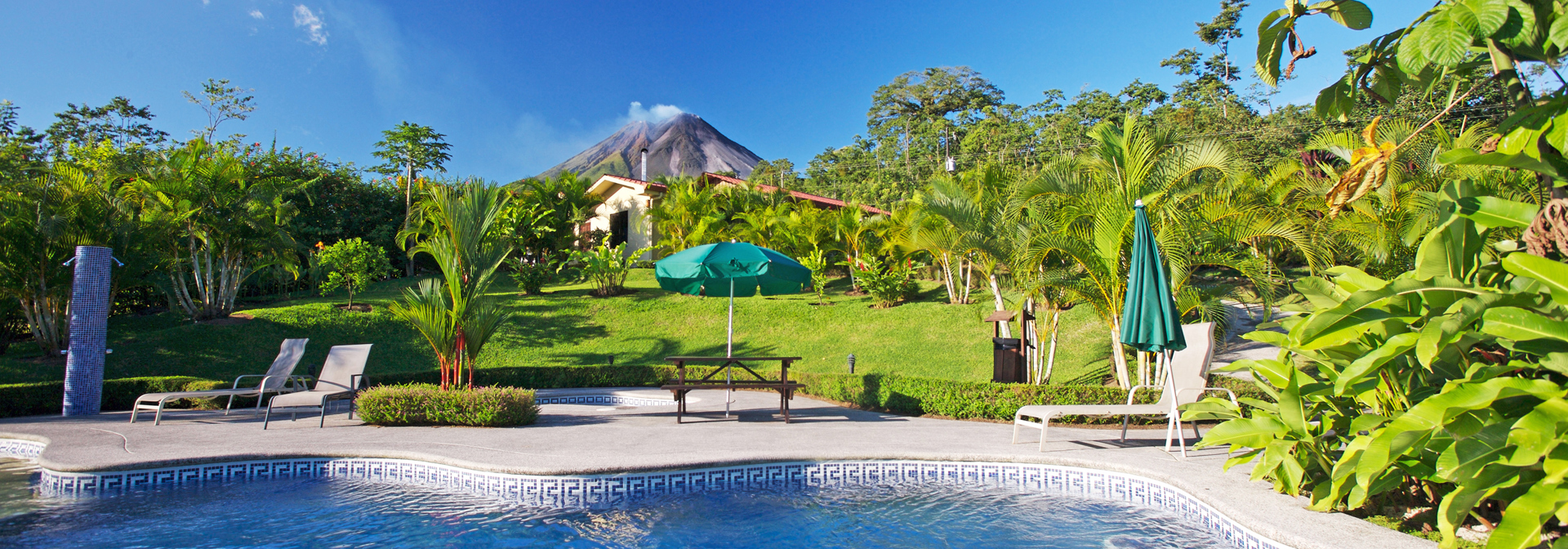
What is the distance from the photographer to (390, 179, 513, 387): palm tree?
291 inches

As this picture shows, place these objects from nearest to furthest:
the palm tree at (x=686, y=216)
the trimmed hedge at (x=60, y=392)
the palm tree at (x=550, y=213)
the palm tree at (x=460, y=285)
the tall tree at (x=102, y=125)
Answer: the palm tree at (x=460, y=285) < the trimmed hedge at (x=60, y=392) < the palm tree at (x=686, y=216) < the palm tree at (x=550, y=213) < the tall tree at (x=102, y=125)

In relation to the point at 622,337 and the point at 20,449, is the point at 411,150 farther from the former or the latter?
the point at 20,449

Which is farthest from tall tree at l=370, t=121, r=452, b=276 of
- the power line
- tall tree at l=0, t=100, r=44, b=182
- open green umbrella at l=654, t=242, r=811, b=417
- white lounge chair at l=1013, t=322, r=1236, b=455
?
white lounge chair at l=1013, t=322, r=1236, b=455

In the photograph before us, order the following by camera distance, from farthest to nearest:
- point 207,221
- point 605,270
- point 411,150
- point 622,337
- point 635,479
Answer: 1. point 411,150
2. point 605,270
3. point 622,337
4. point 207,221
5. point 635,479

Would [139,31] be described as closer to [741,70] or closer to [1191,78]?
[741,70]

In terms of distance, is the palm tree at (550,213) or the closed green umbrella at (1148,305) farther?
the palm tree at (550,213)

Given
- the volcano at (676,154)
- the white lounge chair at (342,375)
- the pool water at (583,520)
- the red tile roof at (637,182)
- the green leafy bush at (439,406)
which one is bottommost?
the pool water at (583,520)

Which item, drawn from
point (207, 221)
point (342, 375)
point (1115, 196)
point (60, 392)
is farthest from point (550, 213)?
point (1115, 196)

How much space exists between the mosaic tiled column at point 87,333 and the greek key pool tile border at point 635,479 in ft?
14.8

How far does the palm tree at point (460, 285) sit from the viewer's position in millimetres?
7379

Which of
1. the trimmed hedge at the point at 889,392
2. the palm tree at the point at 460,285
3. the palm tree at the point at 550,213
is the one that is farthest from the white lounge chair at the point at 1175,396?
the palm tree at the point at 550,213

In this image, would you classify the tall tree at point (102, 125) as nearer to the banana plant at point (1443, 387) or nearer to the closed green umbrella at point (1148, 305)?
the closed green umbrella at point (1148, 305)

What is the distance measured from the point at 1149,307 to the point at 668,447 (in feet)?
13.7

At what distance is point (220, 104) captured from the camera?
1052 inches
